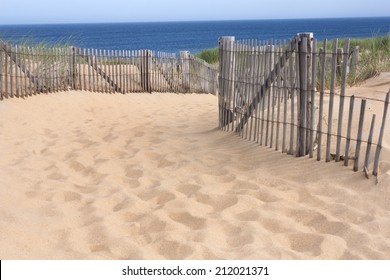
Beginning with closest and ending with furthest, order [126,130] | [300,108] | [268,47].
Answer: [300,108] < [268,47] < [126,130]

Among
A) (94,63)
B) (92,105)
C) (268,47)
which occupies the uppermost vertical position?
(268,47)

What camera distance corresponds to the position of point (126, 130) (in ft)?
23.3

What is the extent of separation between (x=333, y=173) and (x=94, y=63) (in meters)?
7.31

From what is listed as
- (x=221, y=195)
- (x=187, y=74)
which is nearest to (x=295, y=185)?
Result: (x=221, y=195)

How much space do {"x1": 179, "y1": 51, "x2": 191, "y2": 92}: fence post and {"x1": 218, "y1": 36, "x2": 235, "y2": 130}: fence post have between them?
5.27m

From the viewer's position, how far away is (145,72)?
37.8 ft

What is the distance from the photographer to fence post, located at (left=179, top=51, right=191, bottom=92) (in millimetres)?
12031

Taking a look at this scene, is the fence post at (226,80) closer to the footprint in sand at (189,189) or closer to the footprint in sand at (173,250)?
the footprint in sand at (189,189)

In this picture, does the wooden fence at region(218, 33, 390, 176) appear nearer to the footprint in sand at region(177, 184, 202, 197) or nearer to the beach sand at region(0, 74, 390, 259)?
the beach sand at region(0, 74, 390, 259)

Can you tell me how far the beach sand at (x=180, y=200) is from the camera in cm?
327

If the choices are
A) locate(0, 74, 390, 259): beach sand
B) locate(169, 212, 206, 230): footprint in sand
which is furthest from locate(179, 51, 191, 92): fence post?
locate(169, 212, 206, 230): footprint in sand

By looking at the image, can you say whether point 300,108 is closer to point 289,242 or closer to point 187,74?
point 289,242

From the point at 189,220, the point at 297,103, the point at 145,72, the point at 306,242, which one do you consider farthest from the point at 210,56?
the point at 306,242
